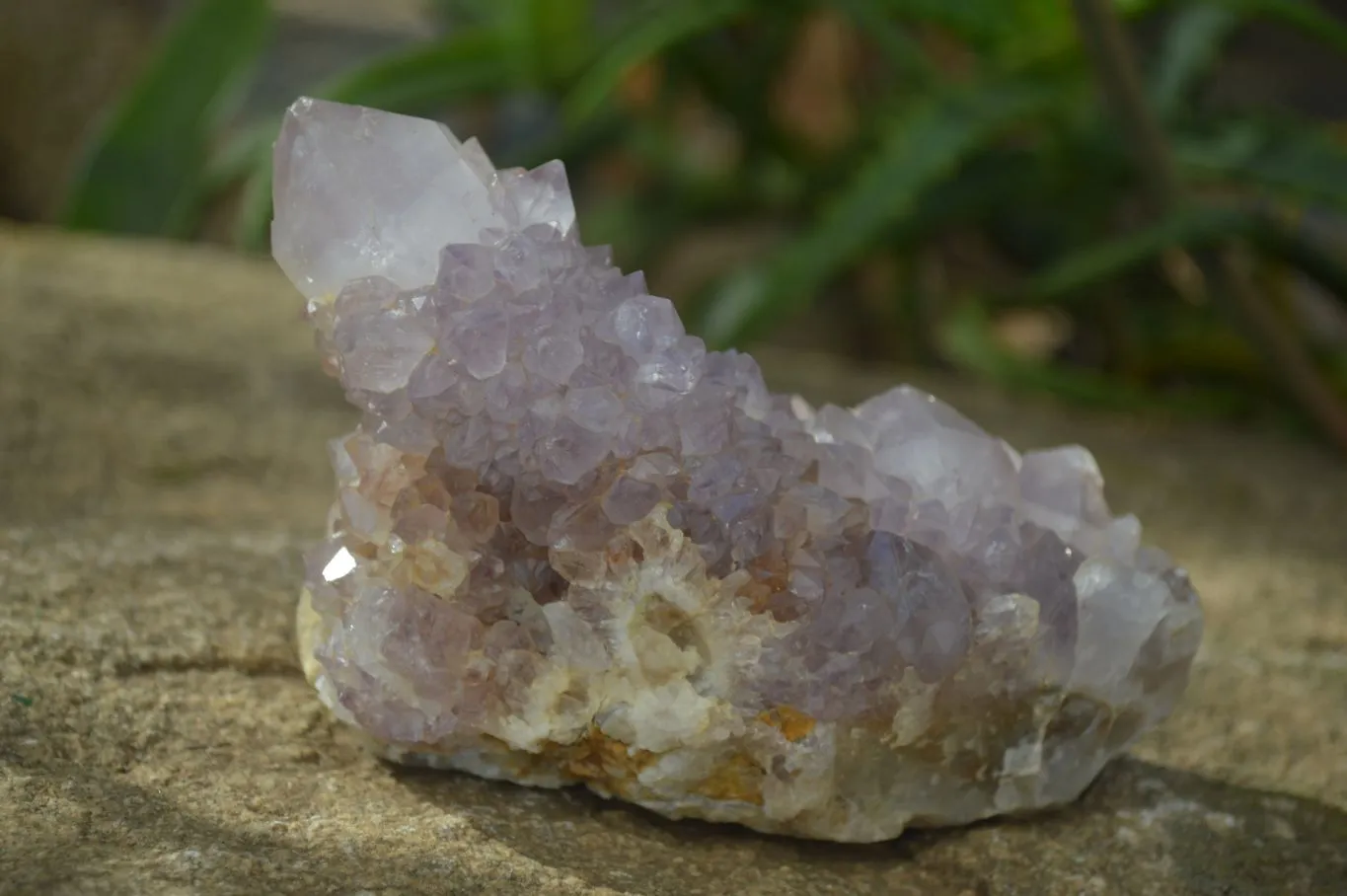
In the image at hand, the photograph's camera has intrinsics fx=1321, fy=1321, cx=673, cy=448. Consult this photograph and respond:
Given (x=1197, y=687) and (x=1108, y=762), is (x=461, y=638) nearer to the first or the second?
(x=1108, y=762)

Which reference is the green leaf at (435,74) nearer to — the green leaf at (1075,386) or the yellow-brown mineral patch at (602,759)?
the green leaf at (1075,386)

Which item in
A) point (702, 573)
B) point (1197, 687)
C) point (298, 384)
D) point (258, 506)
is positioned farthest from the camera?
point (298, 384)

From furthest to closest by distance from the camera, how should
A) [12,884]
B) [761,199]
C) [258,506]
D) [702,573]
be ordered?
[761,199], [258,506], [702,573], [12,884]

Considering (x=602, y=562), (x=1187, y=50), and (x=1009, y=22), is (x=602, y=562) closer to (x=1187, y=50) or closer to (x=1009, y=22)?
(x=1009, y=22)

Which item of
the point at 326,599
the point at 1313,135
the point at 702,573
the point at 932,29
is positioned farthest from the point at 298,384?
the point at 932,29

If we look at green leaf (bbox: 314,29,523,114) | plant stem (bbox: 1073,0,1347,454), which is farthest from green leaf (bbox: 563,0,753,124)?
plant stem (bbox: 1073,0,1347,454)

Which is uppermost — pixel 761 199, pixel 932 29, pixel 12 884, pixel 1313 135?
pixel 932 29
